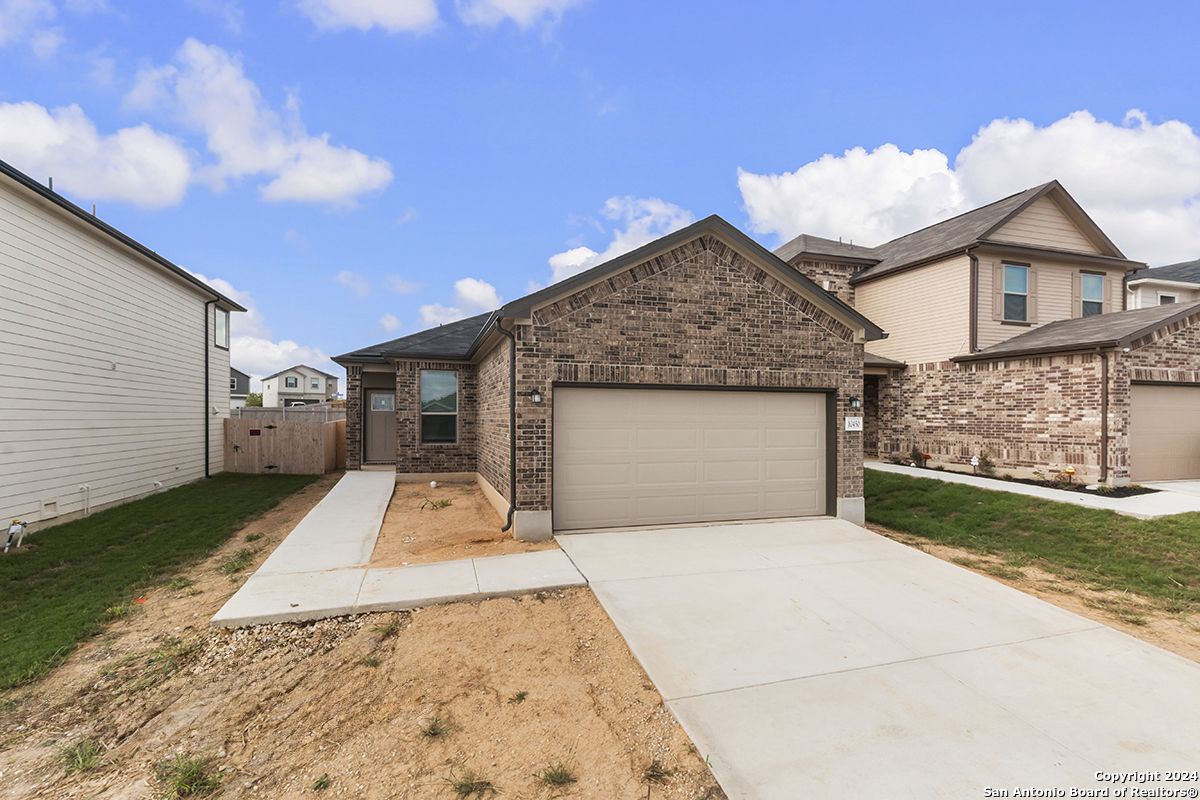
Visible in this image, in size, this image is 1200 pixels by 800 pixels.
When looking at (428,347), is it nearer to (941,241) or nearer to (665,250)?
(665,250)

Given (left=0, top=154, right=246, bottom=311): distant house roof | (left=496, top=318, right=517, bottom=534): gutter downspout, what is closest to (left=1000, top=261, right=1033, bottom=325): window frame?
(left=496, top=318, right=517, bottom=534): gutter downspout

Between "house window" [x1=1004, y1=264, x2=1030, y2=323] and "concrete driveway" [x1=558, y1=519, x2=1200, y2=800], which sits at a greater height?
"house window" [x1=1004, y1=264, x2=1030, y2=323]

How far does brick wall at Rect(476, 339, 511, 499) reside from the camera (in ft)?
27.4

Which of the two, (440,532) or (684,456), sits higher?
(684,456)

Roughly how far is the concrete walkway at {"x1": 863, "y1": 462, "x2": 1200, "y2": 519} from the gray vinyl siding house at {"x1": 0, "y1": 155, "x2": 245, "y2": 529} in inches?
701

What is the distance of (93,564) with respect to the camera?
672 centimetres

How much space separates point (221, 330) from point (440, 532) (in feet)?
40.6

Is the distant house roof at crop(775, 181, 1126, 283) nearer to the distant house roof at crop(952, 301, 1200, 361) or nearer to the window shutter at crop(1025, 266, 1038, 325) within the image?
the window shutter at crop(1025, 266, 1038, 325)

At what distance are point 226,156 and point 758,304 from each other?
1246cm

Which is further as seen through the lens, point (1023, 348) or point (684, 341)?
point (1023, 348)

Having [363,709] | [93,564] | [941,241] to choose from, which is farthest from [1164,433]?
[93,564]

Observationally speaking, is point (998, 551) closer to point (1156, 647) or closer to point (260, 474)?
point (1156, 647)

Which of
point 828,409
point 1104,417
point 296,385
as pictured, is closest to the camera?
point 828,409

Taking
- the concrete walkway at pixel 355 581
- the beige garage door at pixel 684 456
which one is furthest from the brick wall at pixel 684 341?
the concrete walkway at pixel 355 581
